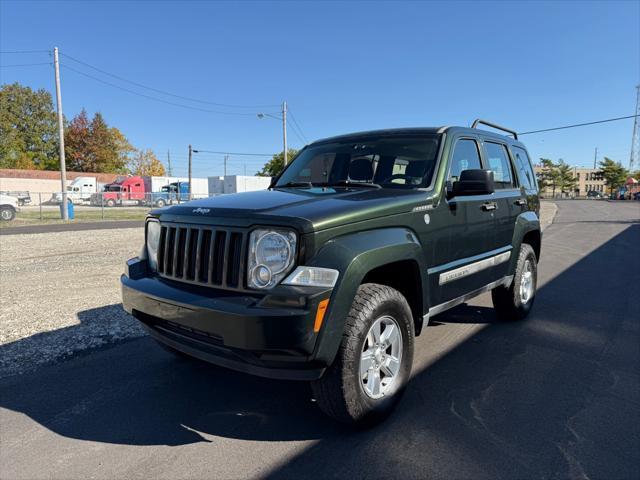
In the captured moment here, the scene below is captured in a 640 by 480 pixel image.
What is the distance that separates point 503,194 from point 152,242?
11.2 feet

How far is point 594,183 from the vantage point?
122000mm

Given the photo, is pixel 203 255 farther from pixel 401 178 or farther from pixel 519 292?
pixel 519 292

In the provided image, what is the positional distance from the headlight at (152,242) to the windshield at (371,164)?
4.39ft

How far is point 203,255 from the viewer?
8.96ft

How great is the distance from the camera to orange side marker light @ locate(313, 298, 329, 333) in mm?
2314

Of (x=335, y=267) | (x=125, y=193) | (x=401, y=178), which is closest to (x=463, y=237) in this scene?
(x=401, y=178)

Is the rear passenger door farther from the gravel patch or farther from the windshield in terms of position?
the gravel patch

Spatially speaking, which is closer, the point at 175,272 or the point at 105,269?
the point at 175,272

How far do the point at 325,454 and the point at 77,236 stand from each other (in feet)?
47.3

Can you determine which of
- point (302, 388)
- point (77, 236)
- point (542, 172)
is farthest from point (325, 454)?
point (542, 172)

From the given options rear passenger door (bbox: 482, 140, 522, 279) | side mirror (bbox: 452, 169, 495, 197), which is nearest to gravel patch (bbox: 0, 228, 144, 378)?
side mirror (bbox: 452, 169, 495, 197)

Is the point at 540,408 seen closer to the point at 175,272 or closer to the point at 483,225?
the point at 483,225

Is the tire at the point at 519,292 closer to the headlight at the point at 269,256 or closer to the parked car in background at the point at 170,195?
the headlight at the point at 269,256

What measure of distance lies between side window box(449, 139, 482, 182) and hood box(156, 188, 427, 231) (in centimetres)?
65
